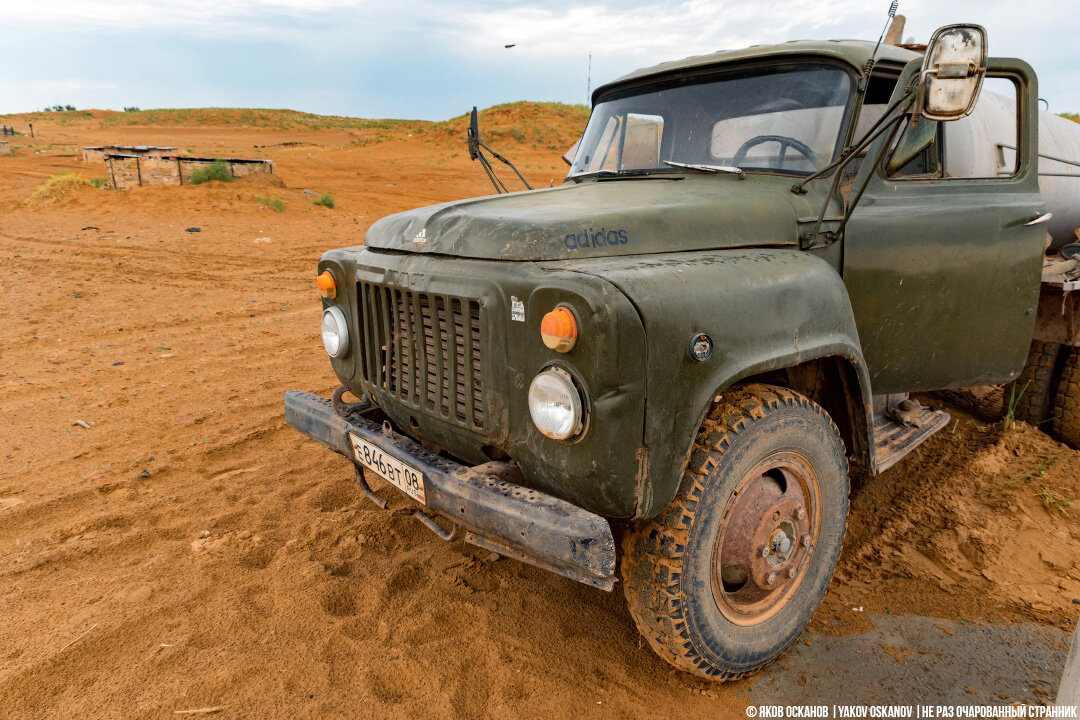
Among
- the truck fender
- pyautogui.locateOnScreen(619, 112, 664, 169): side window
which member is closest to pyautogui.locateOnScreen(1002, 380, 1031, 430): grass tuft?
the truck fender

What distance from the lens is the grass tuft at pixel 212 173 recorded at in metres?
14.5

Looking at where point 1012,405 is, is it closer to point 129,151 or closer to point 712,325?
point 712,325

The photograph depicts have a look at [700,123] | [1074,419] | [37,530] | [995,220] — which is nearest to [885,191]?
[995,220]

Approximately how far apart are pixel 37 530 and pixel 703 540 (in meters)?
3.19

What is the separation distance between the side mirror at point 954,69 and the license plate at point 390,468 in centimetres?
204

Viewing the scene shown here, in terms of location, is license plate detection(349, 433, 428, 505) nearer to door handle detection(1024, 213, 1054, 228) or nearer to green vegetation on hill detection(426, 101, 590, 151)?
door handle detection(1024, 213, 1054, 228)

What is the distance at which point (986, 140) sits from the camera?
3.43 meters

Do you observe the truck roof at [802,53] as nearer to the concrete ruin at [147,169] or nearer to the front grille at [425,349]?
the front grille at [425,349]

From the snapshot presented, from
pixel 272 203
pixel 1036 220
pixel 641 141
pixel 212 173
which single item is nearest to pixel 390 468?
pixel 641 141

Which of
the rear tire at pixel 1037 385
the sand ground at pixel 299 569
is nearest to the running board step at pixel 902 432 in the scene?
the sand ground at pixel 299 569

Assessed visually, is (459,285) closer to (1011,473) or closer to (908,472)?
Result: (908,472)

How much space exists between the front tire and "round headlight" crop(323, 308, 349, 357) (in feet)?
5.00

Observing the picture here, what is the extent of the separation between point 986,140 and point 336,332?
327cm

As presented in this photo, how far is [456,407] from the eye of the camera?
247 centimetres
